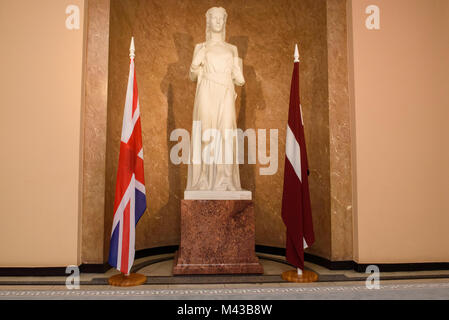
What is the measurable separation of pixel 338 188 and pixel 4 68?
171 inches

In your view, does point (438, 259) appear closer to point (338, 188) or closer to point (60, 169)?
point (338, 188)

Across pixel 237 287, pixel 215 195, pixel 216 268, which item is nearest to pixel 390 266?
pixel 237 287

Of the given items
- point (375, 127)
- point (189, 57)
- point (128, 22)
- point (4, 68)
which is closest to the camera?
point (4, 68)

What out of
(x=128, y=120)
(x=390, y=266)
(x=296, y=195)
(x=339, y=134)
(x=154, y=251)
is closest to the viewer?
(x=128, y=120)

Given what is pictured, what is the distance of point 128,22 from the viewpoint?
5.34 m

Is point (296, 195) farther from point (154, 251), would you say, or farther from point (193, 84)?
point (193, 84)

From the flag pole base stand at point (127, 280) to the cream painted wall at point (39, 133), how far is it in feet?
2.04

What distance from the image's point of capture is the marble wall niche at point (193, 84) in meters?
5.33

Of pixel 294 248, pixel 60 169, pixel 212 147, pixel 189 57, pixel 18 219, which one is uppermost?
pixel 189 57

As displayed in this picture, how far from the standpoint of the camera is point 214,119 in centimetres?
443

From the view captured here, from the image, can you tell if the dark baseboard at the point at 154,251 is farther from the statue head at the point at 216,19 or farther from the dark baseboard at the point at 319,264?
the statue head at the point at 216,19

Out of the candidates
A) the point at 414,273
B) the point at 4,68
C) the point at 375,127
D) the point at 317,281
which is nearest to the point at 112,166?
the point at 4,68

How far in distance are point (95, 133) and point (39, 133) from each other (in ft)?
2.04

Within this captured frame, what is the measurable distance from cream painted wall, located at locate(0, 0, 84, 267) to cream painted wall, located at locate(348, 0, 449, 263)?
3493 millimetres
